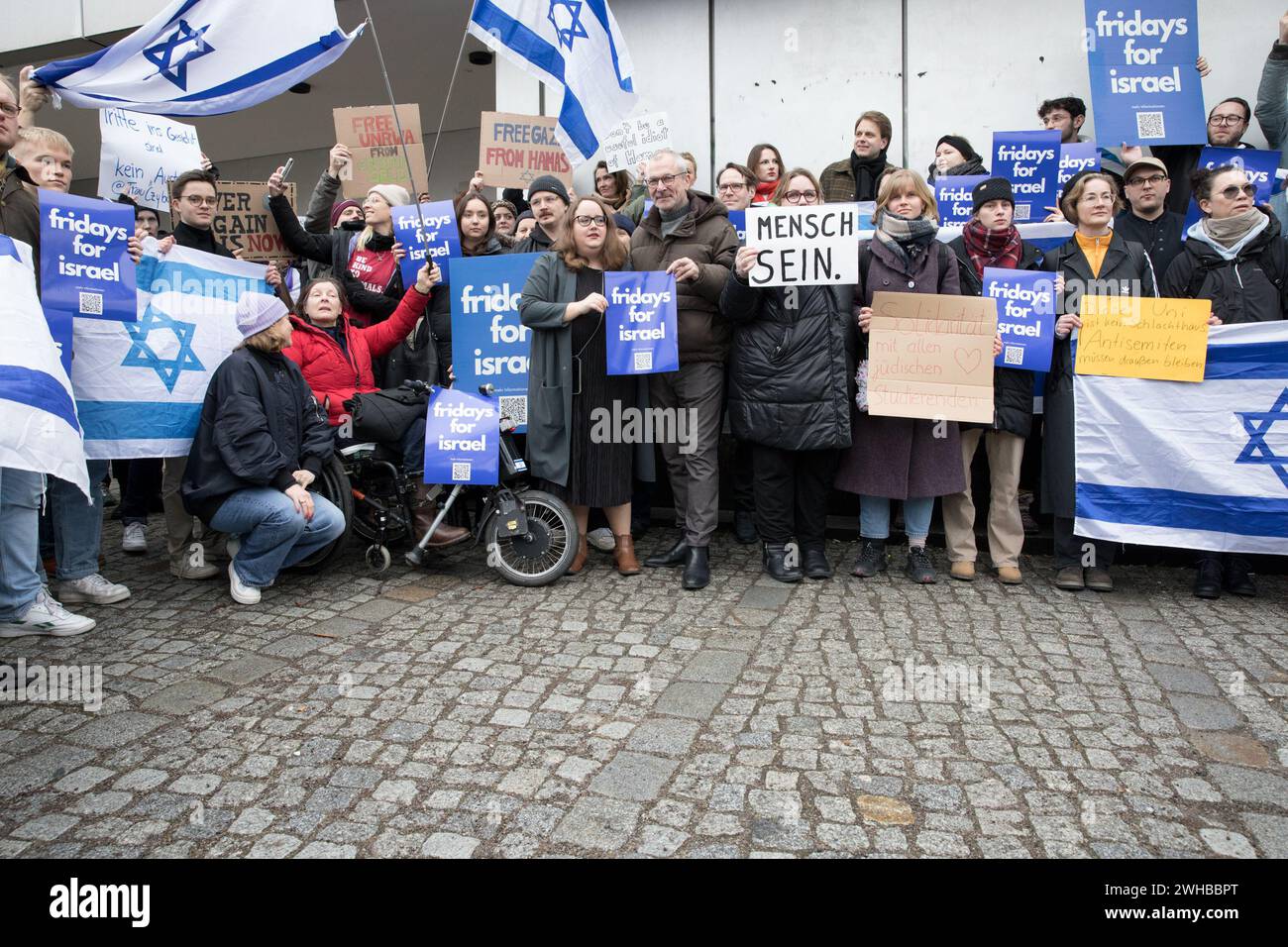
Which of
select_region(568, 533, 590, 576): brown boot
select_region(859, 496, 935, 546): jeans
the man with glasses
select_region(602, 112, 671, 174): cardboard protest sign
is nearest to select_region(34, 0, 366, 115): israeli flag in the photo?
select_region(602, 112, 671, 174): cardboard protest sign

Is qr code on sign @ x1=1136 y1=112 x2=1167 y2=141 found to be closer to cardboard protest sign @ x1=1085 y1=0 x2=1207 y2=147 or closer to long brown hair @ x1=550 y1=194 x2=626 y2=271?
cardboard protest sign @ x1=1085 y1=0 x2=1207 y2=147

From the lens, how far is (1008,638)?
181 inches

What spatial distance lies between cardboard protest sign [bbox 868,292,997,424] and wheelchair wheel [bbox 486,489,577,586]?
194 centimetres

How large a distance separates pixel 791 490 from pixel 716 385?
0.80 meters

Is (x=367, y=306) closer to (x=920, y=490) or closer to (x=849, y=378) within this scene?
(x=849, y=378)

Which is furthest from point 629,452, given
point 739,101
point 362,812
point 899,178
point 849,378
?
point 739,101

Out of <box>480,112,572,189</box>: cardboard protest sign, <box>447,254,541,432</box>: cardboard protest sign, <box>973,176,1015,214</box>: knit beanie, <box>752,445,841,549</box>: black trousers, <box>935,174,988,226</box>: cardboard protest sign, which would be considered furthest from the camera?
<box>480,112,572,189</box>: cardboard protest sign

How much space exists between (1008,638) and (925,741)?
4.52 feet

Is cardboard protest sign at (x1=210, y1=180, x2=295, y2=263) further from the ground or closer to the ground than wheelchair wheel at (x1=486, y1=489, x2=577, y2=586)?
further from the ground

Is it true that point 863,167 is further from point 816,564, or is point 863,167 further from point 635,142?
point 816,564

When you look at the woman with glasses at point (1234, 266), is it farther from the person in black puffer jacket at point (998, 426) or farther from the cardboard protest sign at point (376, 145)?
the cardboard protest sign at point (376, 145)

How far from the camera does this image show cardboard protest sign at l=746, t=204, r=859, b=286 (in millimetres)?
5074

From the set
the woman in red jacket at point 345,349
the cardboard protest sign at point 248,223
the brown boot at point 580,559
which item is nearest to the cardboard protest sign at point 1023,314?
the brown boot at point 580,559

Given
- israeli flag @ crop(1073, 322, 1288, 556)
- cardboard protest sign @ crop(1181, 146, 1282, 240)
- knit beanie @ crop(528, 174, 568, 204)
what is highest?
cardboard protest sign @ crop(1181, 146, 1282, 240)
